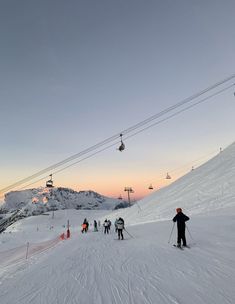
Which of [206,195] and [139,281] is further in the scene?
[206,195]

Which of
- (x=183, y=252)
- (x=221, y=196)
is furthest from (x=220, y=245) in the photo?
(x=221, y=196)

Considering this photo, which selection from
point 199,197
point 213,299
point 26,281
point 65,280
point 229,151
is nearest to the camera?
point 213,299

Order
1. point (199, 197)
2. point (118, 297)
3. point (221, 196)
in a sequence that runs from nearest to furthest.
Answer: point (118, 297)
point (221, 196)
point (199, 197)

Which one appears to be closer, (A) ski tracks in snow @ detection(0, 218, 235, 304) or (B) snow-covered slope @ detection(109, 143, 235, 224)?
(A) ski tracks in snow @ detection(0, 218, 235, 304)

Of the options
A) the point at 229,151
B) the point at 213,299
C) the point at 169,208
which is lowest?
the point at 213,299

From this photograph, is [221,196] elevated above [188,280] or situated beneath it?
elevated above

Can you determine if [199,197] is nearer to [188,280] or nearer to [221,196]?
[221,196]

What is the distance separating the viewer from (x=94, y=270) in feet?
34.9

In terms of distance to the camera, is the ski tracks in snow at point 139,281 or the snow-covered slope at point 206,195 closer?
the ski tracks in snow at point 139,281

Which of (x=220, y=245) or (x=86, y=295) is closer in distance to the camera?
(x=86, y=295)

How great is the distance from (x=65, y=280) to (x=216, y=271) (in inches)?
190

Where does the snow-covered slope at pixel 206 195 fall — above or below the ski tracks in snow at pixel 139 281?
above

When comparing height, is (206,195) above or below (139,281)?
above

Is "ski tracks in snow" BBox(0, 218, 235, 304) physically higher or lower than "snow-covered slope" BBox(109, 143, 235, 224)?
lower
